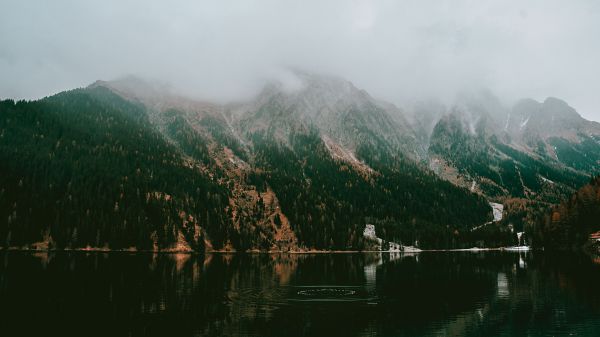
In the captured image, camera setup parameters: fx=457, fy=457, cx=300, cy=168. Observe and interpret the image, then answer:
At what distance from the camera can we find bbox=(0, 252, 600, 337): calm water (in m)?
50.3

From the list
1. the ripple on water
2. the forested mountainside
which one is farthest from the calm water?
the forested mountainside

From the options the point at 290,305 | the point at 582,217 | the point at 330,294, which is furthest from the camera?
the point at 582,217

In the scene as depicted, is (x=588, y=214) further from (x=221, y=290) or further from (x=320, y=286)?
(x=221, y=290)

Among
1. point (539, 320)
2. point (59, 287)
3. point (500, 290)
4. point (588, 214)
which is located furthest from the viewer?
point (588, 214)

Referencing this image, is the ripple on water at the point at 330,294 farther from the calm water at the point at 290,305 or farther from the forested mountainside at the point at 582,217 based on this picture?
the forested mountainside at the point at 582,217

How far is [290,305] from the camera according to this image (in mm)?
67625

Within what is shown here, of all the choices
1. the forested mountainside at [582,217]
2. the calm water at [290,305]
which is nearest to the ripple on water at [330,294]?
the calm water at [290,305]

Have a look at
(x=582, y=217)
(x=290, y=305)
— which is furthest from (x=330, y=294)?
(x=582, y=217)

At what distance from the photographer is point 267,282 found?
97.7 meters

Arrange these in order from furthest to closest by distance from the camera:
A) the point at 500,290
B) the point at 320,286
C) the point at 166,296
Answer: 1. the point at 320,286
2. the point at 500,290
3. the point at 166,296

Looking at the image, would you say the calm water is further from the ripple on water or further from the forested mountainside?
the forested mountainside

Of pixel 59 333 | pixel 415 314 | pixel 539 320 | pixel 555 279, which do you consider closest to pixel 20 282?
pixel 59 333

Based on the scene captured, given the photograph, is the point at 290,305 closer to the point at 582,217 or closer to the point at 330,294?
the point at 330,294

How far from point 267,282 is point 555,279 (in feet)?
200
